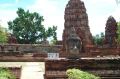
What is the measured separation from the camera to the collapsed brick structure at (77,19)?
99.2 ft

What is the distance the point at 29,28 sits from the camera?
177 ft

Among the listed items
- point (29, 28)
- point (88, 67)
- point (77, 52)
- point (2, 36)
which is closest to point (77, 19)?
point (2, 36)

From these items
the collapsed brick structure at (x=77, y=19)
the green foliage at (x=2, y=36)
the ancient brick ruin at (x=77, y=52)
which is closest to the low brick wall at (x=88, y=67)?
the ancient brick ruin at (x=77, y=52)

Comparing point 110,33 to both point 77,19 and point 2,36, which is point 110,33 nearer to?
point 77,19

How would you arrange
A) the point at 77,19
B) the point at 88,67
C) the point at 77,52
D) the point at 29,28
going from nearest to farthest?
1. the point at 88,67
2. the point at 77,52
3. the point at 77,19
4. the point at 29,28

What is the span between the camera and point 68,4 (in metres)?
30.9

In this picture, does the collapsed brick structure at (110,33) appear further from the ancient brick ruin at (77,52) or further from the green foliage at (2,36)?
the green foliage at (2,36)

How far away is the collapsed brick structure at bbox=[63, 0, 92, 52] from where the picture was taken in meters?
30.2

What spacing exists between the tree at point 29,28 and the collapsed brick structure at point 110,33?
2069 cm

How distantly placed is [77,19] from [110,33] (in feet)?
15.0

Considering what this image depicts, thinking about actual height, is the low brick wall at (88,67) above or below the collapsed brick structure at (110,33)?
below

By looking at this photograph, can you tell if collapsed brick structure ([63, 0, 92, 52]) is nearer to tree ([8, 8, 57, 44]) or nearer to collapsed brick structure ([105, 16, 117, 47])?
collapsed brick structure ([105, 16, 117, 47])

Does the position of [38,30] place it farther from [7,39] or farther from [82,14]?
[82,14]

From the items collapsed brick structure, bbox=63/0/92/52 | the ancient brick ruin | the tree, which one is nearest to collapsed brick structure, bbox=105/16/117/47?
the ancient brick ruin
